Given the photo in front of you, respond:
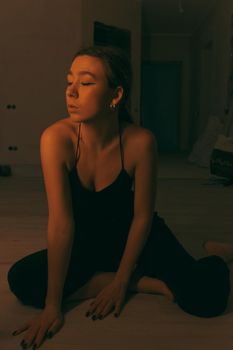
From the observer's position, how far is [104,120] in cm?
152

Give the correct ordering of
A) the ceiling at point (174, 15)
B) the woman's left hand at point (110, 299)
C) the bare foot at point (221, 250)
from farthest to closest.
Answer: the ceiling at point (174, 15) < the bare foot at point (221, 250) < the woman's left hand at point (110, 299)

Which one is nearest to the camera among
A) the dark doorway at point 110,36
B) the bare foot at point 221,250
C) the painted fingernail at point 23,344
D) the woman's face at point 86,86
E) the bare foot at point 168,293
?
the painted fingernail at point 23,344

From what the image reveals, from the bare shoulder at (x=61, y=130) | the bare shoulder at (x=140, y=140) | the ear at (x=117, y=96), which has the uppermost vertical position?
the ear at (x=117, y=96)

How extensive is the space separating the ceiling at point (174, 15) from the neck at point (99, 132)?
519cm

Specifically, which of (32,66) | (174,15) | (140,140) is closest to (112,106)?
(140,140)

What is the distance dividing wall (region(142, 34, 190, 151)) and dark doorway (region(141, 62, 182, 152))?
9cm

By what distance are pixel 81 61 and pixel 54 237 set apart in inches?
19.8

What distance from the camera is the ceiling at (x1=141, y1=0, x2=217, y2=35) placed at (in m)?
7.14

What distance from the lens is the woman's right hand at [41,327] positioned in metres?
1.29

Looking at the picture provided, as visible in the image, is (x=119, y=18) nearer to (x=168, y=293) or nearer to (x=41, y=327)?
(x=168, y=293)

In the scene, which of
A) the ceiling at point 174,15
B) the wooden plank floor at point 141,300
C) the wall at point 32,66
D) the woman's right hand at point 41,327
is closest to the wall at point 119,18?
the wall at point 32,66

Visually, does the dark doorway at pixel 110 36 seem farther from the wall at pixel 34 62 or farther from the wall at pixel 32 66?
the wall at pixel 32 66

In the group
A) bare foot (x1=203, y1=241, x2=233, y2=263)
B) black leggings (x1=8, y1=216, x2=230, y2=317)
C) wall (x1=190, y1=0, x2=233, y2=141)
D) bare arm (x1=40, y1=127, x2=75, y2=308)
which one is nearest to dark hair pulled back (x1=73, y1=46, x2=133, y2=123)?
bare arm (x1=40, y1=127, x2=75, y2=308)

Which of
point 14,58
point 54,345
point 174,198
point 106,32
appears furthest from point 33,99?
point 54,345
